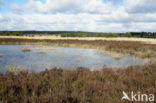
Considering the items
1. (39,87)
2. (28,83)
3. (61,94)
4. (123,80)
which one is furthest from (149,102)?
(28,83)

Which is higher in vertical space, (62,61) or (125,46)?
(125,46)

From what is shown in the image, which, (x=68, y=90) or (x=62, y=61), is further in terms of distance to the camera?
(x=62, y=61)

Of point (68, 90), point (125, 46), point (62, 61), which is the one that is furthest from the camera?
point (125, 46)

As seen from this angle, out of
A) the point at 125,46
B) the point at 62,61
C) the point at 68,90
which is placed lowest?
the point at 62,61

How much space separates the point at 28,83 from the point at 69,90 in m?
1.69

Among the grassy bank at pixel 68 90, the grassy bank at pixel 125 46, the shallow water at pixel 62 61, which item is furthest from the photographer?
the grassy bank at pixel 125 46

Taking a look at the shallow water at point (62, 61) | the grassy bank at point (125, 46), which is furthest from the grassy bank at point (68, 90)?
the grassy bank at point (125, 46)

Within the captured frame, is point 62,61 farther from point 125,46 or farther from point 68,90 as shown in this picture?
point 125,46

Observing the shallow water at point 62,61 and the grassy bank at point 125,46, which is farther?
the grassy bank at point 125,46

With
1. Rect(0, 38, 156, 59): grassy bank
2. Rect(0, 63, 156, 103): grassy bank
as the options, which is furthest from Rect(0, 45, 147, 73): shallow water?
Rect(0, 63, 156, 103): grassy bank

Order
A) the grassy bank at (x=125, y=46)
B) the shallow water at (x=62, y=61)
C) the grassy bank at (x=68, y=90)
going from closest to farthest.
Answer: the grassy bank at (x=68, y=90), the shallow water at (x=62, y=61), the grassy bank at (x=125, y=46)

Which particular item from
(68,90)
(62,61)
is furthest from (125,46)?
(68,90)

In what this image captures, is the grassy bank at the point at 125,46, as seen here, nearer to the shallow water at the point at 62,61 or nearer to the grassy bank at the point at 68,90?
the shallow water at the point at 62,61

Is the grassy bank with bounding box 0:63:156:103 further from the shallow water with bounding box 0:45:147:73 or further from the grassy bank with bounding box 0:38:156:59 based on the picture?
the grassy bank with bounding box 0:38:156:59
